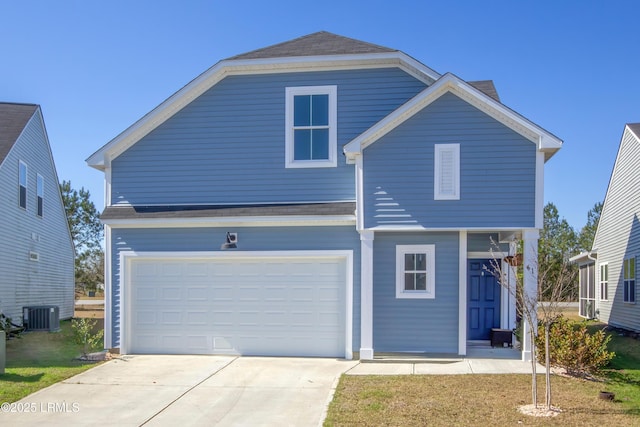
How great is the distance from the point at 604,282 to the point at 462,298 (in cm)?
1188

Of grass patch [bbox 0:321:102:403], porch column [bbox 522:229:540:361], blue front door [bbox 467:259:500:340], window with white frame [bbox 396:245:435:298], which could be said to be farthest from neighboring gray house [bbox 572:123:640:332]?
grass patch [bbox 0:321:102:403]

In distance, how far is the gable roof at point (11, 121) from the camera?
17.9 meters

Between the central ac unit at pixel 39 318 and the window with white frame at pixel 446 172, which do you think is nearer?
the window with white frame at pixel 446 172

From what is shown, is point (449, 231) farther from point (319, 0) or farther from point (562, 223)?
point (562, 223)

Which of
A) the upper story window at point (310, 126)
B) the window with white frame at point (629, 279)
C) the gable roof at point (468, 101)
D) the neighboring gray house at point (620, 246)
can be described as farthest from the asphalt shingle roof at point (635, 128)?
the upper story window at point (310, 126)

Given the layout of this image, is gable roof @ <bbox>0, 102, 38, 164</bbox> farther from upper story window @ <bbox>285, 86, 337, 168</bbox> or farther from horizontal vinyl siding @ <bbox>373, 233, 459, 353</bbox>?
horizontal vinyl siding @ <bbox>373, 233, 459, 353</bbox>

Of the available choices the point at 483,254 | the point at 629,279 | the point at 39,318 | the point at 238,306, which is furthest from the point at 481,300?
the point at 39,318

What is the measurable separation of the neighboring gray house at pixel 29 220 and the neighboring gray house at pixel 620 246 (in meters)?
17.7

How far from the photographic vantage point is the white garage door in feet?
41.6

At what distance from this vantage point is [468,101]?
38.4 ft

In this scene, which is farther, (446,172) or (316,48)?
(316,48)

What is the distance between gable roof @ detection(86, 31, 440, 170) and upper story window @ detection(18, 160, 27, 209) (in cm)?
673

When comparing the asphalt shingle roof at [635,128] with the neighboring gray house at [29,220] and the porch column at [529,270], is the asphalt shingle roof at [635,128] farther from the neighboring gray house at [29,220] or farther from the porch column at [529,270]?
the neighboring gray house at [29,220]

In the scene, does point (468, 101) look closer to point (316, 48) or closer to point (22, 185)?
point (316, 48)
